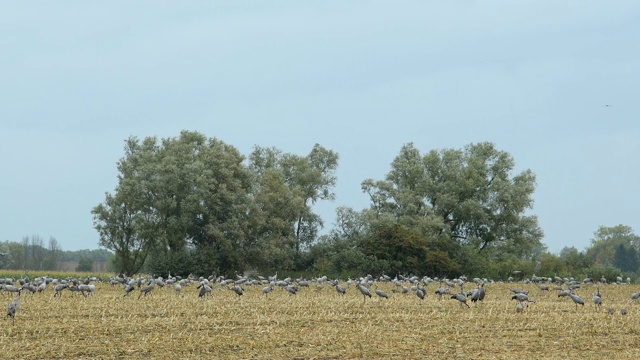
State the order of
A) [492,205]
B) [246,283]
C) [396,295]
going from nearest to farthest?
[396,295] → [246,283] → [492,205]

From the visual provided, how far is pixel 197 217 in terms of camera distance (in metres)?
75.8

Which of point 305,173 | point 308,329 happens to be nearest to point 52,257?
point 305,173

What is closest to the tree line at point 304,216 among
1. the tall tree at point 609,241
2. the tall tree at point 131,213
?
the tall tree at point 131,213

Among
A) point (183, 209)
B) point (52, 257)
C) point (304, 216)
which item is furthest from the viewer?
point (52, 257)

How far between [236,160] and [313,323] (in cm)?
5103

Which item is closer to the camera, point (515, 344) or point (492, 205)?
point (515, 344)

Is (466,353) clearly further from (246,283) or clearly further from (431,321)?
(246,283)

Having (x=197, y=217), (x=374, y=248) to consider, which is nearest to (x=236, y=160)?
(x=197, y=217)

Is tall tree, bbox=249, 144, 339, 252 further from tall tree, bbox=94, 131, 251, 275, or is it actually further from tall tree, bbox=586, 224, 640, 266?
tall tree, bbox=586, 224, 640, 266

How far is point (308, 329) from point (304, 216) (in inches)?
2397

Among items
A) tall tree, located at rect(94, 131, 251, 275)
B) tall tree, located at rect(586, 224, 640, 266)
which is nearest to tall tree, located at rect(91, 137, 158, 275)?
tall tree, located at rect(94, 131, 251, 275)

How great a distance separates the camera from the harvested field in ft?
71.8

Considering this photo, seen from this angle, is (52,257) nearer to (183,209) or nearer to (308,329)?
(183,209)

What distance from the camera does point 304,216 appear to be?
286ft
